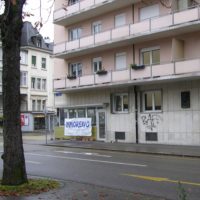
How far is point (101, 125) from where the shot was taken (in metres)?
31.5

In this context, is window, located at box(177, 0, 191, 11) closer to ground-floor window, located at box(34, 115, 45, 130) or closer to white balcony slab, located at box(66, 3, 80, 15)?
white balcony slab, located at box(66, 3, 80, 15)

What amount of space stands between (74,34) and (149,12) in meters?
8.54

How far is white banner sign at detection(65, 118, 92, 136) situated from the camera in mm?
31984

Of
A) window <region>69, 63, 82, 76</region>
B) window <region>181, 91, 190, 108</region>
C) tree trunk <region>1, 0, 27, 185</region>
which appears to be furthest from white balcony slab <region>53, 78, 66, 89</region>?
tree trunk <region>1, 0, 27, 185</region>

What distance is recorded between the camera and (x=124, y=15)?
99.1 ft

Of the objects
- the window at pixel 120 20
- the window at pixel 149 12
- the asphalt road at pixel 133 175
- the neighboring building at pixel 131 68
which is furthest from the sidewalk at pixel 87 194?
the window at pixel 120 20

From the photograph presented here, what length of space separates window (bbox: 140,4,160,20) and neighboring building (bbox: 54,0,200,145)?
0.21ft

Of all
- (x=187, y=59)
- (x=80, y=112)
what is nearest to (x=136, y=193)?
(x=187, y=59)

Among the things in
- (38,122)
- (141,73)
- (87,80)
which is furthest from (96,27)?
(38,122)

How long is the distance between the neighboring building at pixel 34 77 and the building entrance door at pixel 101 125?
29056 mm

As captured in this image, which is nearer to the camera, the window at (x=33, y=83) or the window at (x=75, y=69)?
the window at (x=75, y=69)

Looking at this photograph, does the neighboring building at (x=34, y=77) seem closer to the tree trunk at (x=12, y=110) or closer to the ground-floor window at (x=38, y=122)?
the ground-floor window at (x=38, y=122)

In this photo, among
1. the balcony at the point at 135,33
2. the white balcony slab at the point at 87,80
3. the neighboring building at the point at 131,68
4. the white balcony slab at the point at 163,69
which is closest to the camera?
the balcony at the point at 135,33

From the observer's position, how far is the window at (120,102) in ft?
97.9
